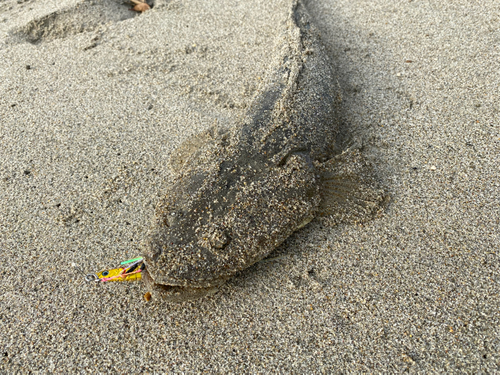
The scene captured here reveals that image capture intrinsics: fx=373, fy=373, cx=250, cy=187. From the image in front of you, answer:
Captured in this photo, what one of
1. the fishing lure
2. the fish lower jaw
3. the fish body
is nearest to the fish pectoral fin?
the fish body

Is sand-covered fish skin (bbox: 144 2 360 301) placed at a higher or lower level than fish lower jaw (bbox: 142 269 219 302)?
higher

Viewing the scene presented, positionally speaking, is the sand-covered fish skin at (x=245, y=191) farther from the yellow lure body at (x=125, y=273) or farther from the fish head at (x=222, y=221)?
the yellow lure body at (x=125, y=273)

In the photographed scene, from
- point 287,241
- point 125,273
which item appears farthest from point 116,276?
point 287,241

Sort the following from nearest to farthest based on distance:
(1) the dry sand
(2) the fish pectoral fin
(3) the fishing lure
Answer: (1) the dry sand, (3) the fishing lure, (2) the fish pectoral fin

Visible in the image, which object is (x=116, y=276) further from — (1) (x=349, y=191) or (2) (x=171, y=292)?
(1) (x=349, y=191)

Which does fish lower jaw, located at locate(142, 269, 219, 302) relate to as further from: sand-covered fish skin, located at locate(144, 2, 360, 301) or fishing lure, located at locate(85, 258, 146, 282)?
fishing lure, located at locate(85, 258, 146, 282)

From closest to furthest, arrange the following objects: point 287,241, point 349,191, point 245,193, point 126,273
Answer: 1. point 126,273
2. point 245,193
3. point 287,241
4. point 349,191
